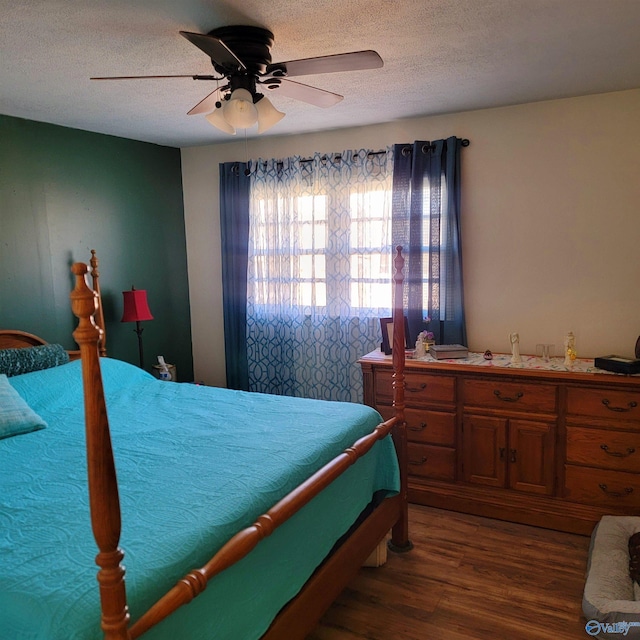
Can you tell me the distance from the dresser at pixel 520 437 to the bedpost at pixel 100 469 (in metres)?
2.37

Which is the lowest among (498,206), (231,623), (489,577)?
(489,577)

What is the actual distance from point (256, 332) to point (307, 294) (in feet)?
1.78

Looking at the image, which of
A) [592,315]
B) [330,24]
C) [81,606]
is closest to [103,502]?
[81,606]

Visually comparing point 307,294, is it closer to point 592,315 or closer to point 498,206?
point 498,206

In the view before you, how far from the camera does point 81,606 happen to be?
4.10 ft

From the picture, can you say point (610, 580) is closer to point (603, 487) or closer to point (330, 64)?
point (603, 487)

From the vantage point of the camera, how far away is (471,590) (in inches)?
97.8

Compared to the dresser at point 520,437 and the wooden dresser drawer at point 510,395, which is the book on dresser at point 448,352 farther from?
the wooden dresser drawer at point 510,395

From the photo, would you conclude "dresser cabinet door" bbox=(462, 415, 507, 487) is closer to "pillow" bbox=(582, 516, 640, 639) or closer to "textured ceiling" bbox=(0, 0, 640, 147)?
"pillow" bbox=(582, 516, 640, 639)

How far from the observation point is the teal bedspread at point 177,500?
1345 mm

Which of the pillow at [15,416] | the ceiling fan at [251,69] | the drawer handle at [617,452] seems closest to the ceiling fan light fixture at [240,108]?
the ceiling fan at [251,69]

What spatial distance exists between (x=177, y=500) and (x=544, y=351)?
2.50 meters

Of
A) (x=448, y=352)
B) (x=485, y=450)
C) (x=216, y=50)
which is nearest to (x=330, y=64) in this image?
(x=216, y=50)

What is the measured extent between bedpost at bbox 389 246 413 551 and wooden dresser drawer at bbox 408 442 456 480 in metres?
0.55
